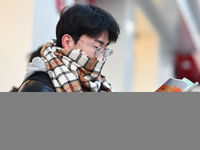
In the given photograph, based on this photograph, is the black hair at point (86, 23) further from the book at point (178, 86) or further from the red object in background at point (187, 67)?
the red object in background at point (187, 67)

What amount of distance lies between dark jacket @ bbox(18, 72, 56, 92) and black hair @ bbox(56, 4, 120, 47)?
0.89ft

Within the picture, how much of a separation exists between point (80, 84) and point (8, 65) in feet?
7.46

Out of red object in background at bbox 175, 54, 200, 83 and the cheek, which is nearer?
the cheek

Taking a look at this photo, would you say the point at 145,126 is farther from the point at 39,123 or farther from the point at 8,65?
the point at 8,65

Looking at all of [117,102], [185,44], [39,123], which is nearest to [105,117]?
[117,102]

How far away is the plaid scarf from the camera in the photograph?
4.91ft

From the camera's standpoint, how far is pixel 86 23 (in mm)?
1658

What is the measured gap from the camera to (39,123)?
0.84 meters

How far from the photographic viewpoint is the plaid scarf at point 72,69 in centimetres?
150

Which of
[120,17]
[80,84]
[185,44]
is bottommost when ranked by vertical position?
[185,44]

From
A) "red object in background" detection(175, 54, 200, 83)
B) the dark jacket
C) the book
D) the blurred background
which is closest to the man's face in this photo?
the dark jacket

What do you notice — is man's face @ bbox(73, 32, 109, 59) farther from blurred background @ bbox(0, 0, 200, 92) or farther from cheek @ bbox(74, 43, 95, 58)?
blurred background @ bbox(0, 0, 200, 92)

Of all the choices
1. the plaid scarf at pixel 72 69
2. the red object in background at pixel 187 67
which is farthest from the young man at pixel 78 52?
the red object in background at pixel 187 67

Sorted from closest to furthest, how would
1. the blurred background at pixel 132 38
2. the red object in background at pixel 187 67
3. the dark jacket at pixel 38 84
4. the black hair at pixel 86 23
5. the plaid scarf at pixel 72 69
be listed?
1. the dark jacket at pixel 38 84
2. the plaid scarf at pixel 72 69
3. the black hair at pixel 86 23
4. the blurred background at pixel 132 38
5. the red object in background at pixel 187 67
